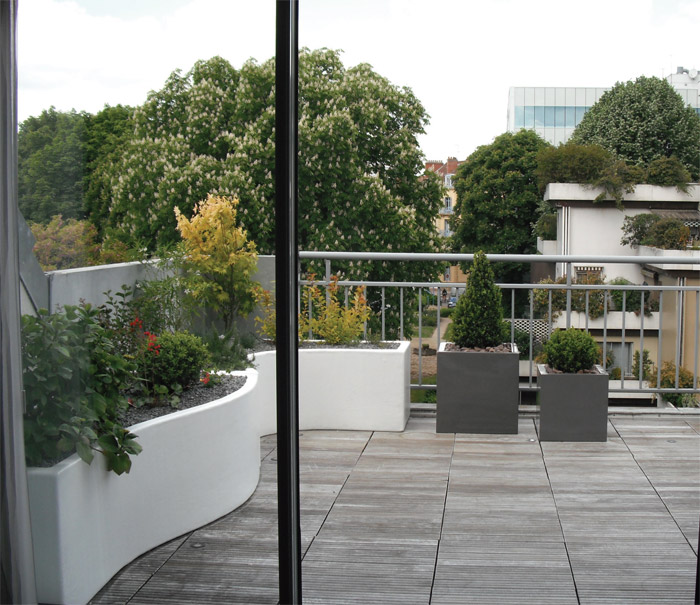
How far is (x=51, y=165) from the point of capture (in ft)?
7.01

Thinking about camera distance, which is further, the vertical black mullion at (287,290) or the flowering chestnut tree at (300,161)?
the flowering chestnut tree at (300,161)

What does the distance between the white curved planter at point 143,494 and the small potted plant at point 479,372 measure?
1.28 m

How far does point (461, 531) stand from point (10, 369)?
5.21 feet

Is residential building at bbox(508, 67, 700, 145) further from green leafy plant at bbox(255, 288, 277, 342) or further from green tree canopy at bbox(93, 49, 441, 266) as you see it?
green leafy plant at bbox(255, 288, 277, 342)

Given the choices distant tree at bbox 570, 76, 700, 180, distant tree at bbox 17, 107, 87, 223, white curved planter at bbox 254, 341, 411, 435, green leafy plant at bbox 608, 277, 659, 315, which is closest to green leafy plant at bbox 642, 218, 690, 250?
distant tree at bbox 570, 76, 700, 180

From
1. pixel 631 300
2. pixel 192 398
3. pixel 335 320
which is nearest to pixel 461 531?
pixel 192 398

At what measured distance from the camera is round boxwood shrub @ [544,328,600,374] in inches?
148

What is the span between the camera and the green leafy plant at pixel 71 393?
2.06 meters

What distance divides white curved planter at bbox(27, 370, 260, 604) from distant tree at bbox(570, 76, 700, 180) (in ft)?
6.27

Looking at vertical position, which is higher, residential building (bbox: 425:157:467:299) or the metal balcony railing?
residential building (bbox: 425:157:467:299)

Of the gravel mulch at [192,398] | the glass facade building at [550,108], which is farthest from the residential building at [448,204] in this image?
the gravel mulch at [192,398]

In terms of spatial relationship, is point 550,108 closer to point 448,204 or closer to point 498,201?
point 498,201

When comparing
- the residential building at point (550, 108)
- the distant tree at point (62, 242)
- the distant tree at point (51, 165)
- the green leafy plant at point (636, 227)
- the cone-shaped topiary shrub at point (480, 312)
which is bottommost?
the cone-shaped topiary shrub at point (480, 312)

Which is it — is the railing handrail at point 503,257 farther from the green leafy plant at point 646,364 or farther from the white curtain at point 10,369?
the white curtain at point 10,369
